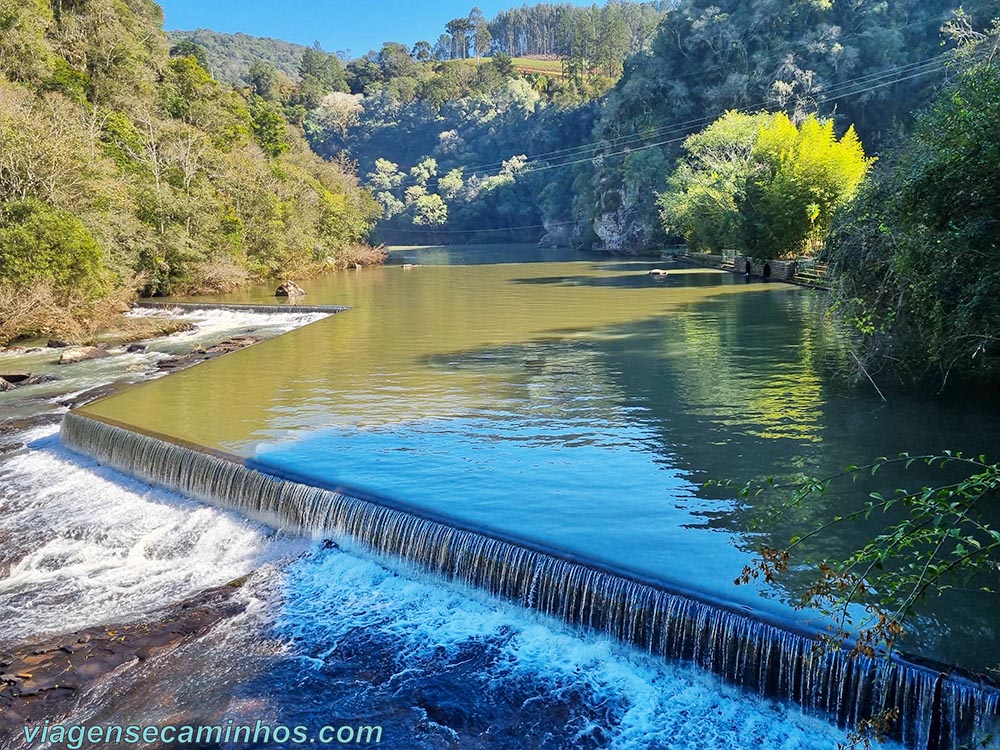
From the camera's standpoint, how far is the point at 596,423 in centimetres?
1188

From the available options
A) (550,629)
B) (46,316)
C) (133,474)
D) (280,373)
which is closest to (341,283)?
(46,316)

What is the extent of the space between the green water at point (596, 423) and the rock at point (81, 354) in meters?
4.10

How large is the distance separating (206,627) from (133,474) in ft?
15.8

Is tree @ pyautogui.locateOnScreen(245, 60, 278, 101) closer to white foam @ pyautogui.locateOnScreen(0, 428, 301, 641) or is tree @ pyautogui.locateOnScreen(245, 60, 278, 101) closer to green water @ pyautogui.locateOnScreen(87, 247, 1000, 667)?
green water @ pyautogui.locateOnScreen(87, 247, 1000, 667)

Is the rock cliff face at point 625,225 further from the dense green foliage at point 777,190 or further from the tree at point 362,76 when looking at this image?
the tree at point 362,76

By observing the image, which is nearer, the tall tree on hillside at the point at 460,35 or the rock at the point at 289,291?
the rock at the point at 289,291

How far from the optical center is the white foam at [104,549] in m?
7.73

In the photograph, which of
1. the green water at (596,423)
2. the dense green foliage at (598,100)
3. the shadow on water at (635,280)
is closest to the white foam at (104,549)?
the green water at (596,423)

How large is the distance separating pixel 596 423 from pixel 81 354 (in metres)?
14.7

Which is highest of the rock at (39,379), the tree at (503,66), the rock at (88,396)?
the tree at (503,66)

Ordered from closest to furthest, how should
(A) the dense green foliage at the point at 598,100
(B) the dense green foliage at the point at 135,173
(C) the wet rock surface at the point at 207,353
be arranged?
(C) the wet rock surface at the point at 207,353 → (B) the dense green foliage at the point at 135,173 → (A) the dense green foliage at the point at 598,100

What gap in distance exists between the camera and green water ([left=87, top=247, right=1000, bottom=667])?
7.72 meters

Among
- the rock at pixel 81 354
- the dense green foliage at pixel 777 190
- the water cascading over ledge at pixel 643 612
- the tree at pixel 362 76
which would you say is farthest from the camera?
the tree at pixel 362 76

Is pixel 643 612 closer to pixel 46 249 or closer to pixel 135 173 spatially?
pixel 46 249
